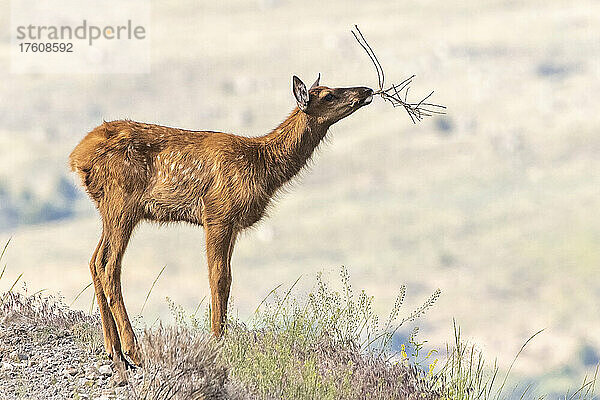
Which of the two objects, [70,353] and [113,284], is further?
[70,353]

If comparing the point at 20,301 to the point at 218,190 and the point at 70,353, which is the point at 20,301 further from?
the point at 218,190

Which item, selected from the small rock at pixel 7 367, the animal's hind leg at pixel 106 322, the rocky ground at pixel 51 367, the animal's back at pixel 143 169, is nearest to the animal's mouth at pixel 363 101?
the animal's back at pixel 143 169

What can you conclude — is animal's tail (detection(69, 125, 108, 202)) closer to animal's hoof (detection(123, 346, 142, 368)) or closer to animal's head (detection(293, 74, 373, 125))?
animal's hoof (detection(123, 346, 142, 368))

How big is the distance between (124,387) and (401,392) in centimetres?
228

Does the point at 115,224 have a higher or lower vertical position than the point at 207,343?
higher

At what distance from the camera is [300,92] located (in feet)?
24.6

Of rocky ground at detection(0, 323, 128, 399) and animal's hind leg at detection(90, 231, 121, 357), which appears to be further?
animal's hind leg at detection(90, 231, 121, 357)

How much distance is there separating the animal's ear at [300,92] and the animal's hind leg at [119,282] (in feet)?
5.53

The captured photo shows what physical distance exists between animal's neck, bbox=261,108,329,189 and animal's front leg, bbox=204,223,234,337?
0.65 meters

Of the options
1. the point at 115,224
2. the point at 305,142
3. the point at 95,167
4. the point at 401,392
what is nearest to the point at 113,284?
the point at 115,224

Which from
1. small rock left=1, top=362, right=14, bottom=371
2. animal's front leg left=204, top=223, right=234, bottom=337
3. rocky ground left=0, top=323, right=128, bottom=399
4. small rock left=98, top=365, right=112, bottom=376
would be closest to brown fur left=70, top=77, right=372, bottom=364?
animal's front leg left=204, top=223, right=234, bottom=337

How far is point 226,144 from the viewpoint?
7.72 m

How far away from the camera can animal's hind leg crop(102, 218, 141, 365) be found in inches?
296

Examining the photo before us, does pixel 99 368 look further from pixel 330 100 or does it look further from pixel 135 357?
pixel 330 100
